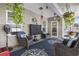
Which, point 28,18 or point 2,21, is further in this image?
point 28,18

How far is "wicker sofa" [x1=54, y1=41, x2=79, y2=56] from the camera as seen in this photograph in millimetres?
3795

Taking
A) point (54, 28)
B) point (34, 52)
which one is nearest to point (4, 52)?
point (34, 52)

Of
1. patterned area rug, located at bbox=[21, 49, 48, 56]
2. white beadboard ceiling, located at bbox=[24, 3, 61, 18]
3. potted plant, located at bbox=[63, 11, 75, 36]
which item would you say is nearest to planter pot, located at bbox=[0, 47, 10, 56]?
patterned area rug, located at bbox=[21, 49, 48, 56]

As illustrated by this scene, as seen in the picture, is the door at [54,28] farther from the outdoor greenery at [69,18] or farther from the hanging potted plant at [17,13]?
the hanging potted plant at [17,13]

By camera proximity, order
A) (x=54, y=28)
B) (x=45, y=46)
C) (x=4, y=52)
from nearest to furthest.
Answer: (x=4, y=52), (x=45, y=46), (x=54, y=28)

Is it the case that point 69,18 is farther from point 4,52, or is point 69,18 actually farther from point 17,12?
point 4,52

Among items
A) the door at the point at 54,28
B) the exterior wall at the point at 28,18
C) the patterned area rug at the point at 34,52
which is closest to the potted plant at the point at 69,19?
the door at the point at 54,28

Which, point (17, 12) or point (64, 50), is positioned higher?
point (17, 12)

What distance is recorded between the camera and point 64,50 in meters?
3.83

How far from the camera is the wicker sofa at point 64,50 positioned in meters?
3.79

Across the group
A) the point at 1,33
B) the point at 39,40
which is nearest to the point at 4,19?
the point at 1,33

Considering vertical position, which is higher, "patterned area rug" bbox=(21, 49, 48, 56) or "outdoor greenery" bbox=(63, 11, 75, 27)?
"outdoor greenery" bbox=(63, 11, 75, 27)

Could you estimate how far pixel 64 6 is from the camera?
3.85 m

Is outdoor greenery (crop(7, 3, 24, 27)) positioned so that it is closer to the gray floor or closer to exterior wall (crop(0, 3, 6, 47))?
exterior wall (crop(0, 3, 6, 47))
